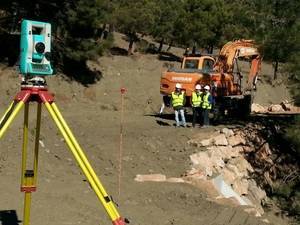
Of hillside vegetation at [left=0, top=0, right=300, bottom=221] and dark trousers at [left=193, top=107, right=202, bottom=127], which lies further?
dark trousers at [left=193, top=107, right=202, bottom=127]

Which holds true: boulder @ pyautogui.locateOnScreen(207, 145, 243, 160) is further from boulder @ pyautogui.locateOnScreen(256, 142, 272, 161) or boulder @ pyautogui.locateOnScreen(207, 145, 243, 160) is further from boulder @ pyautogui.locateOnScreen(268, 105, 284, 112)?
boulder @ pyautogui.locateOnScreen(268, 105, 284, 112)

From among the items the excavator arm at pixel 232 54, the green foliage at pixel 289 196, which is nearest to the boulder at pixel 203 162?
the green foliage at pixel 289 196

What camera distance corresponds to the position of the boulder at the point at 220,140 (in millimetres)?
19175

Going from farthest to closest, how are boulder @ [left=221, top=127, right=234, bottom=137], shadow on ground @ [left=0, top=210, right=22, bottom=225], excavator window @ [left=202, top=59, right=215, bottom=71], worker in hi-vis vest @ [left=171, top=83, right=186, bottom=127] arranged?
excavator window @ [left=202, top=59, right=215, bottom=71] < worker in hi-vis vest @ [left=171, top=83, right=186, bottom=127] < boulder @ [left=221, top=127, right=234, bottom=137] < shadow on ground @ [left=0, top=210, right=22, bottom=225]

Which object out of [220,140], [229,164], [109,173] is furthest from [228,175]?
[109,173]

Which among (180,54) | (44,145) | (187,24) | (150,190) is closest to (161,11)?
(187,24)

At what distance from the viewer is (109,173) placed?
47.3 ft

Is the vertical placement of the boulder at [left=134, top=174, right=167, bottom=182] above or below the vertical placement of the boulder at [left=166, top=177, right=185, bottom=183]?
above

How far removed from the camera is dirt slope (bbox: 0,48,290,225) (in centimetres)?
1039

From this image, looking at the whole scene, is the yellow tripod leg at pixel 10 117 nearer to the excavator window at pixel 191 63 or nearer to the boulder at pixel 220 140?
the boulder at pixel 220 140

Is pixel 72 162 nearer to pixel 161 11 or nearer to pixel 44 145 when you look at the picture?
pixel 44 145

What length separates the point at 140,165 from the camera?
1551 centimetres

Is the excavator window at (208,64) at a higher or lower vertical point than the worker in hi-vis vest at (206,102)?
higher

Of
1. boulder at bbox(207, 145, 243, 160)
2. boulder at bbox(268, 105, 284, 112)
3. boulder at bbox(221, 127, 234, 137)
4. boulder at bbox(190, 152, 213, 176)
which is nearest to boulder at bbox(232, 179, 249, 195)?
boulder at bbox(190, 152, 213, 176)
